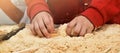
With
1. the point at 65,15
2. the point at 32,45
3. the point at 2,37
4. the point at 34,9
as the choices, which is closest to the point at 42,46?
the point at 32,45

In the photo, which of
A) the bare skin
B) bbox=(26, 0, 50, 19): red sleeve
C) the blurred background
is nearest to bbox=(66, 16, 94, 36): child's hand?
the bare skin

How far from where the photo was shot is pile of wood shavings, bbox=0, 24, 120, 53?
0.96 m

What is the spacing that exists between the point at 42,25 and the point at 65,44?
208 millimetres

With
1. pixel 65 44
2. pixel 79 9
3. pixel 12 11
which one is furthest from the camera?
pixel 12 11

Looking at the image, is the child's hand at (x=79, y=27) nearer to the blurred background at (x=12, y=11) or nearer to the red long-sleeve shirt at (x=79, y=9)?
the red long-sleeve shirt at (x=79, y=9)

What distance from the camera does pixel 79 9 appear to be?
1452mm

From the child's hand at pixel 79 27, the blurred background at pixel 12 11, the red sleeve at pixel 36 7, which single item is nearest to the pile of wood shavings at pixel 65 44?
the child's hand at pixel 79 27

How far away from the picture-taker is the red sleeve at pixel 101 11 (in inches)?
48.2

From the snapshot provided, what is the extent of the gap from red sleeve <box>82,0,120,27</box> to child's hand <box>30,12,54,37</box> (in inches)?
6.4

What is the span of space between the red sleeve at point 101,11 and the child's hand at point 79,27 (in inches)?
1.3

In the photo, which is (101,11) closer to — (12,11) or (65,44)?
(65,44)

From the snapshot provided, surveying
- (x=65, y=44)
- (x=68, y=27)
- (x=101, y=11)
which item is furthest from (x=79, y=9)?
(x=65, y=44)

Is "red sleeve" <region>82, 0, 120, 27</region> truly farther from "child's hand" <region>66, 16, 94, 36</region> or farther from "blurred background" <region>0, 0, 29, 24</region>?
"blurred background" <region>0, 0, 29, 24</region>

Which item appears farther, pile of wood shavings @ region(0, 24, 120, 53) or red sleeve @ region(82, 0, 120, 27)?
red sleeve @ region(82, 0, 120, 27)
